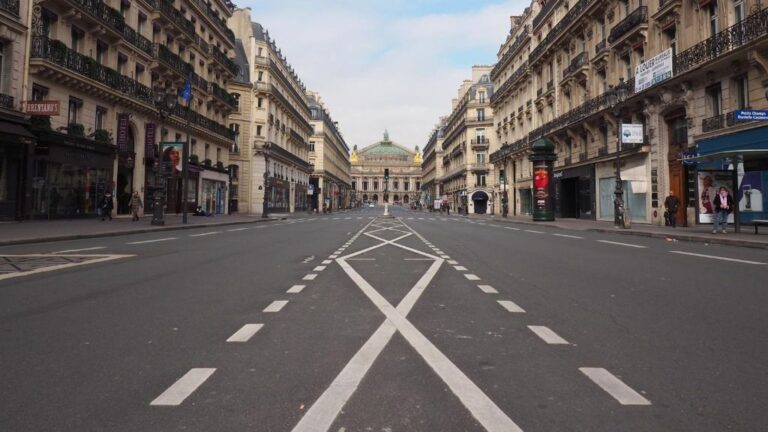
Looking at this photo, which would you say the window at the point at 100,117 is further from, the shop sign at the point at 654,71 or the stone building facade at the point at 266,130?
the shop sign at the point at 654,71

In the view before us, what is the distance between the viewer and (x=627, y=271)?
8172 millimetres

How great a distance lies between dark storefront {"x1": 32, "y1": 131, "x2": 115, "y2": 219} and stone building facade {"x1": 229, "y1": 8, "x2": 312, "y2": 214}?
18.1 m

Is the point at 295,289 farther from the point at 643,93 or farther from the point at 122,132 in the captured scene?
the point at 643,93

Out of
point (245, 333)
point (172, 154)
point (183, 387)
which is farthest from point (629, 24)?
point (183, 387)

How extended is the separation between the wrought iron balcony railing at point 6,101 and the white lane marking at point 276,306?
2020cm

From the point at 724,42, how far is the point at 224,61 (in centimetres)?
3661

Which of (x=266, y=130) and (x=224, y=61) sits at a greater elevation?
(x=224, y=61)

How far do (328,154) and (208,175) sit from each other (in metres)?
52.5

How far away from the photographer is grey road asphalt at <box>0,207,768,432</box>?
2619 mm

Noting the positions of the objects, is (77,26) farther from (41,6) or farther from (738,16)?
(738,16)

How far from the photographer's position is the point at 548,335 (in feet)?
13.7

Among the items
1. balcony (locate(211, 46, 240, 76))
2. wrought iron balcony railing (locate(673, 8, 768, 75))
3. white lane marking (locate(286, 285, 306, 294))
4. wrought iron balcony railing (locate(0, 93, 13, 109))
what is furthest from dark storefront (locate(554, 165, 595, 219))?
wrought iron balcony railing (locate(0, 93, 13, 109))

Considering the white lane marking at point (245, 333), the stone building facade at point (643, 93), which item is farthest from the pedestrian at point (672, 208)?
the white lane marking at point (245, 333)

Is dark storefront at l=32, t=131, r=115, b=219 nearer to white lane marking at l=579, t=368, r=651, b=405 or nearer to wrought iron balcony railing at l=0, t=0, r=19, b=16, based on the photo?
wrought iron balcony railing at l=0, t=0, r=19, b=16
